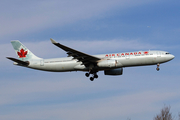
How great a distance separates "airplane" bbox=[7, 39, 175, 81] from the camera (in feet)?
148

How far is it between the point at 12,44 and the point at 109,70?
18.7 meters

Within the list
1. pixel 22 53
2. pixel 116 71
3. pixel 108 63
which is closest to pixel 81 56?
pixel 108 63

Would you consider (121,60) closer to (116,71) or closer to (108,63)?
(108,63)

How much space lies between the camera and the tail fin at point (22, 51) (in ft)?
172

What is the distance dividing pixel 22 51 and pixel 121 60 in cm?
1896

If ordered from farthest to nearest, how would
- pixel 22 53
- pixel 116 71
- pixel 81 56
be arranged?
pixel 22 53, pixel 116 71, pixel 81 56

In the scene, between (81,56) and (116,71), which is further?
(116,71)

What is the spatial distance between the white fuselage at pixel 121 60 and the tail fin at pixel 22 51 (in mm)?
4974

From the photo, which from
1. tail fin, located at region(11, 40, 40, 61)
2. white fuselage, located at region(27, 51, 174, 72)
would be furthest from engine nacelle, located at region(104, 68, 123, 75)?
tail fin, located at region(11, 40, 40, 61)

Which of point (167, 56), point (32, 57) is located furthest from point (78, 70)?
point (167, 56)

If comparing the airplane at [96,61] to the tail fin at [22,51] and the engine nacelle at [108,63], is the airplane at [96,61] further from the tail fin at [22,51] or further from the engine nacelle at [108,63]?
the tail fin at [22,51]

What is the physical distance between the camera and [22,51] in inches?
2099

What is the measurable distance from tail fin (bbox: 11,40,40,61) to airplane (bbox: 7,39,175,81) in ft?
6.37

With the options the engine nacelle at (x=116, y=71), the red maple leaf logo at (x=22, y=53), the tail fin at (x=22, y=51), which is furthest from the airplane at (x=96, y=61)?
the red maple leaf logo at (x=22, y=53)
